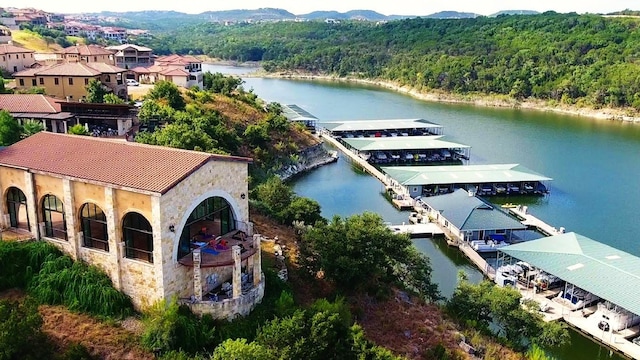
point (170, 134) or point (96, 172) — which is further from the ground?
point (96, 172)

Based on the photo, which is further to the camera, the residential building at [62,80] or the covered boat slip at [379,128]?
the covered boat slip at [379,128]

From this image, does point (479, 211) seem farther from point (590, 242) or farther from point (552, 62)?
point (552, 62)

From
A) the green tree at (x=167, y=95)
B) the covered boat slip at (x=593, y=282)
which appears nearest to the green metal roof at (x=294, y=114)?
the green tree at (x=167, y=95)

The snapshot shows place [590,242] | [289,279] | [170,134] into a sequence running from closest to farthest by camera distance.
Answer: [289,279], [590,242], [170,134]

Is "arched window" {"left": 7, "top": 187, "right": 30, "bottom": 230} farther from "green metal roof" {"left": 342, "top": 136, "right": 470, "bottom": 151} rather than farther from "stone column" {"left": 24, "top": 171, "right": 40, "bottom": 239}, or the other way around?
"green metal roof" {"left": 342, "top": 136, "right": 470, "bottom": 151}

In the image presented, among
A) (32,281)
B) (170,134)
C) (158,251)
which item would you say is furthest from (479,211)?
(32,281)

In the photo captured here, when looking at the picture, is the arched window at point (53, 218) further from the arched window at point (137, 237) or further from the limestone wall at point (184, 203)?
the limestone wall at point (184, 203)

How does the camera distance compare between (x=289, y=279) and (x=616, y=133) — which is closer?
(x=289, y=279)
